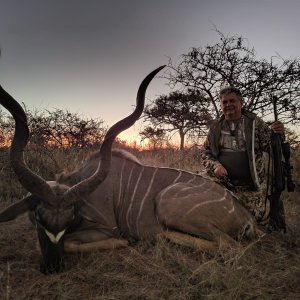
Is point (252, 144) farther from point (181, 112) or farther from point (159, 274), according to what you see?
point (181, 112)

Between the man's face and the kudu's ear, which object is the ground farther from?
the man's face

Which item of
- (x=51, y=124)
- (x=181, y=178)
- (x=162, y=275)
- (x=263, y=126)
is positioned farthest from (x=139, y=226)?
(x=51, y=124)

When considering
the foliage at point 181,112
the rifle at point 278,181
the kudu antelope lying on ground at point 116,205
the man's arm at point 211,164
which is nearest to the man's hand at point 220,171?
the man's arm at point 211,164

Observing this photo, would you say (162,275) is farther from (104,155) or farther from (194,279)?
(104,155)

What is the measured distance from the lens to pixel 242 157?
3219mm

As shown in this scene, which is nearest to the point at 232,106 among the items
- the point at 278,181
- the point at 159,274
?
the point at 278,181

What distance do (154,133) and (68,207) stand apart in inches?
240

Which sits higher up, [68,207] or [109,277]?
[68,207]

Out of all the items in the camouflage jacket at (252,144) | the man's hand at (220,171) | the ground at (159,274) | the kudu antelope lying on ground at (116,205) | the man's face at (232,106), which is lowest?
the ground at (159,274)

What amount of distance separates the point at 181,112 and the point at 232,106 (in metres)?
4.83

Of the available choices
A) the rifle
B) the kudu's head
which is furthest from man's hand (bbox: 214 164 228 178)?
the kudu's head

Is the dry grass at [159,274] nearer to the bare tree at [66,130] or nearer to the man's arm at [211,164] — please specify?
the man's arm at [211,164]

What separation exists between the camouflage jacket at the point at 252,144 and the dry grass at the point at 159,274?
631 mm

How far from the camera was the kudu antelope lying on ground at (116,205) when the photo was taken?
7.71 ft
